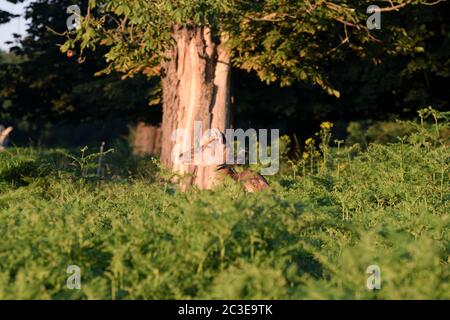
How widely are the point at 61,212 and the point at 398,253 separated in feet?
9.27

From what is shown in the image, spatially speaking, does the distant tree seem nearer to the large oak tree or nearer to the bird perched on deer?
the large oak tree

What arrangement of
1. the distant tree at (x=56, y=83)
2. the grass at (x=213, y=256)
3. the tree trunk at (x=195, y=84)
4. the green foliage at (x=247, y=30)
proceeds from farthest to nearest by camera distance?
the distant tree at (x=56, y=83)
the tree trunk at (x=195, y=84)
the green foliage at (x=247, y=30)
the grass at (x=213, y=256)

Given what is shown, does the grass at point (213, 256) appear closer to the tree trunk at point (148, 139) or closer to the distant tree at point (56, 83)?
the distant tree at point (56, 83)

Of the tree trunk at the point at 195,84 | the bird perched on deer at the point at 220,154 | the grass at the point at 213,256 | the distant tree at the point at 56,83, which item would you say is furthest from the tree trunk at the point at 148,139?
the grass at the point at 213,256

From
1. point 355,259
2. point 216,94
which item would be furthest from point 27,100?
point 355,259

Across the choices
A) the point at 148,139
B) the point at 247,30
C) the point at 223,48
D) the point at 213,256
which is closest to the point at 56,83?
the point at 148,139

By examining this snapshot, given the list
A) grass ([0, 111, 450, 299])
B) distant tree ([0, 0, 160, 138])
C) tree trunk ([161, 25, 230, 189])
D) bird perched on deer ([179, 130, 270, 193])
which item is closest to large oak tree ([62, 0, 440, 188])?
tree trunk ([161, 25, 230, 189])

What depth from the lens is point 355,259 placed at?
20.5 feet

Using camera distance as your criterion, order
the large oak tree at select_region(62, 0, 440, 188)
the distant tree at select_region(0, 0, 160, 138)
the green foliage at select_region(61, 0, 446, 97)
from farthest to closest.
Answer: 1. the distant tree at select_region(0, 0, 160, 138)
2. the large oak tree at select_region(62, 0, 440, 188)
3. the green foliage at select_region(61, 0, 446, 97)

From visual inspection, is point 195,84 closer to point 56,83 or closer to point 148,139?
point 56,83

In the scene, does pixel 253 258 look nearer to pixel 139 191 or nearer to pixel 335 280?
pixel 335 280

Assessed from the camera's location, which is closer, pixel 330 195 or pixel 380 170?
pixel 330 195

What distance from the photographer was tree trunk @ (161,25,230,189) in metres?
18.1

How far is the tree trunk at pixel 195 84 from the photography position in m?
18.1
